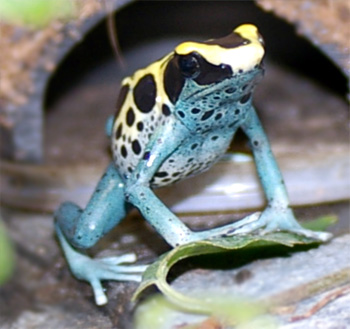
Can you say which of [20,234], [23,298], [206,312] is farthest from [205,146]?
[20,234]

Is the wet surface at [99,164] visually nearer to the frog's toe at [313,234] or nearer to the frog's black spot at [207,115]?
the frog's toe at [313,234]

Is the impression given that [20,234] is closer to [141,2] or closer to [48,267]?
[48,267]

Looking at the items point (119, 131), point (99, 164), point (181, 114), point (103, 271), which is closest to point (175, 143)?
point (181, 114)

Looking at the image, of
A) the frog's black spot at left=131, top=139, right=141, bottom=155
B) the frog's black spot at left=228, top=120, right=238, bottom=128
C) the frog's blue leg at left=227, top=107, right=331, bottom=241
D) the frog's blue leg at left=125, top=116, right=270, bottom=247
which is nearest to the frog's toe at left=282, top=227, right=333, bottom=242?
the frog's blue leg at left=227, top=107, right=331, bottom=241

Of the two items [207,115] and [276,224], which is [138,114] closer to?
[207,115]

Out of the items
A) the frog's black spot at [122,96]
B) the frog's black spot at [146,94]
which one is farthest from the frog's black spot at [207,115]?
the frog's black spot at [122,96]

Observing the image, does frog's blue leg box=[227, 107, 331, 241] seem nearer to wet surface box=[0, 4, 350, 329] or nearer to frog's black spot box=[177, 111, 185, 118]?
wet surface box=[0, 4, 350, 329]
